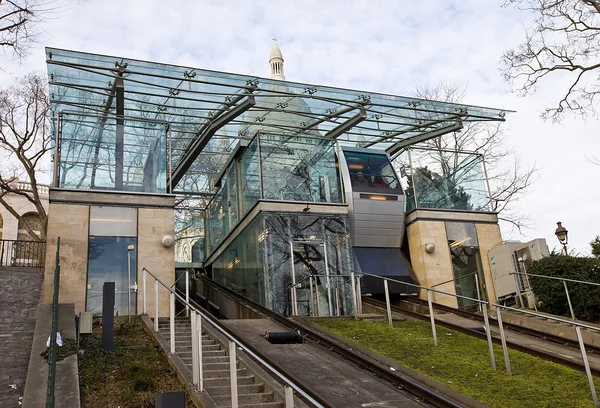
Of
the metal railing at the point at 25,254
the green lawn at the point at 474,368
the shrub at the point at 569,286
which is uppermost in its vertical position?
the metal railing at the point at 25,254

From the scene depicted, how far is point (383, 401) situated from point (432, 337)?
4666mm

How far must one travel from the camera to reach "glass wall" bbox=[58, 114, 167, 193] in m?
16.2

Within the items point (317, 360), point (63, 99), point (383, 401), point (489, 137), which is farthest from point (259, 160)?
point (489, 137)

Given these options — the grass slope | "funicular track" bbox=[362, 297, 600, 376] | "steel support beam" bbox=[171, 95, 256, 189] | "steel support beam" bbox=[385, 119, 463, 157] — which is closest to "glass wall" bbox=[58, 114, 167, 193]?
"steel support beam" bbox=[171, 95, 256, 189]

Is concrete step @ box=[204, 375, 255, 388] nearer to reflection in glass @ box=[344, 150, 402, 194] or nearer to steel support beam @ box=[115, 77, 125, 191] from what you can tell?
steel support beam @ box=[115, 77, 125, 191]

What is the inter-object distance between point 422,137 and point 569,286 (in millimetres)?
9298

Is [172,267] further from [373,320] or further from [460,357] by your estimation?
[460,357]

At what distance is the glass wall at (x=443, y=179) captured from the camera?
2127 centimetres

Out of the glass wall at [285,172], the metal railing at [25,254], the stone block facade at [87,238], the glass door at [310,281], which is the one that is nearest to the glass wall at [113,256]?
the stone block facade at [87,238]

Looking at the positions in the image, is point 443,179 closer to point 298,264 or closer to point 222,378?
point 298,264

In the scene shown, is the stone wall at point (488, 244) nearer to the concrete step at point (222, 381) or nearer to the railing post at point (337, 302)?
the railing post at point (337, 302)

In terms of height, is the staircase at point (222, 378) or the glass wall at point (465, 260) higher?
the glass wall at point (465, 260)

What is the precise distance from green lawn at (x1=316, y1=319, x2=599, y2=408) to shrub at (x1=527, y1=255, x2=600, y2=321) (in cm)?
410

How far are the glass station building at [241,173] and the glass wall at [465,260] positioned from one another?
0.90ft
